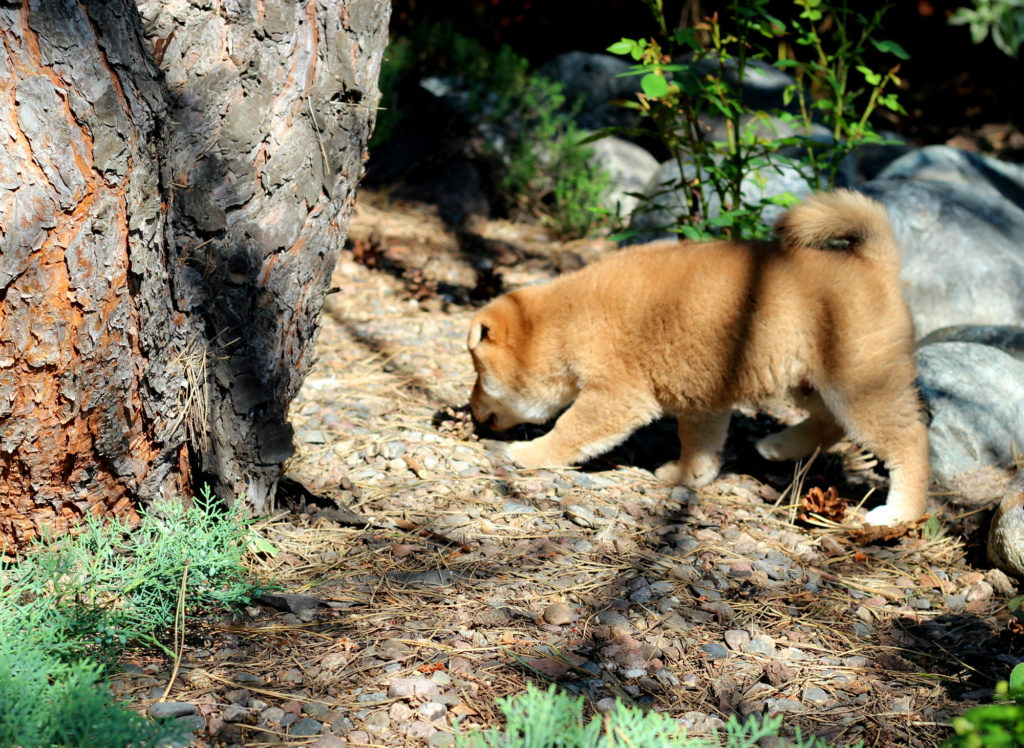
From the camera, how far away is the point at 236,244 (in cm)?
276

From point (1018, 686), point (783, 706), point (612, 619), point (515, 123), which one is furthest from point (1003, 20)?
point (515, 123)

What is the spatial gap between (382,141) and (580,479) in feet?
14.9

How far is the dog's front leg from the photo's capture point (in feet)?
13.0

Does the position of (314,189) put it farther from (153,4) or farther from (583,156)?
(583,156)

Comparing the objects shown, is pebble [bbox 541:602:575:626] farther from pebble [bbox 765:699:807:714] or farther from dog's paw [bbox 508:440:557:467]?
dog's paw [bbox 508:440:557:467]

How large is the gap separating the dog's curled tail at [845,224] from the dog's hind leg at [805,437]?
2.45 feet

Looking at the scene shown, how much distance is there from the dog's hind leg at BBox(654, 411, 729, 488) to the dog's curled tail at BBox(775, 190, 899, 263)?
0.89 metres

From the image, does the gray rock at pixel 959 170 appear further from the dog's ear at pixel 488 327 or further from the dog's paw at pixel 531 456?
the dog's paw at pixel 531 456

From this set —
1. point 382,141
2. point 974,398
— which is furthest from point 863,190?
point 382,141

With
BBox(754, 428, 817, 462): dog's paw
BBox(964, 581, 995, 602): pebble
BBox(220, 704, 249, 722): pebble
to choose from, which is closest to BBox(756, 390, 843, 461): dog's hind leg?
BBox(754, 428, 817, 462): dog's paw

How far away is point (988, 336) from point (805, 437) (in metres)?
1.36

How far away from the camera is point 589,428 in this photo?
400 cm

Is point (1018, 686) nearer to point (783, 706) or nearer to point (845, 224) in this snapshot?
point (783, 706)

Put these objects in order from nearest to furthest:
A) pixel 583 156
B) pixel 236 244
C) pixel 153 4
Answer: pixel 153 4
pixel 236 244
pixel 583 156
